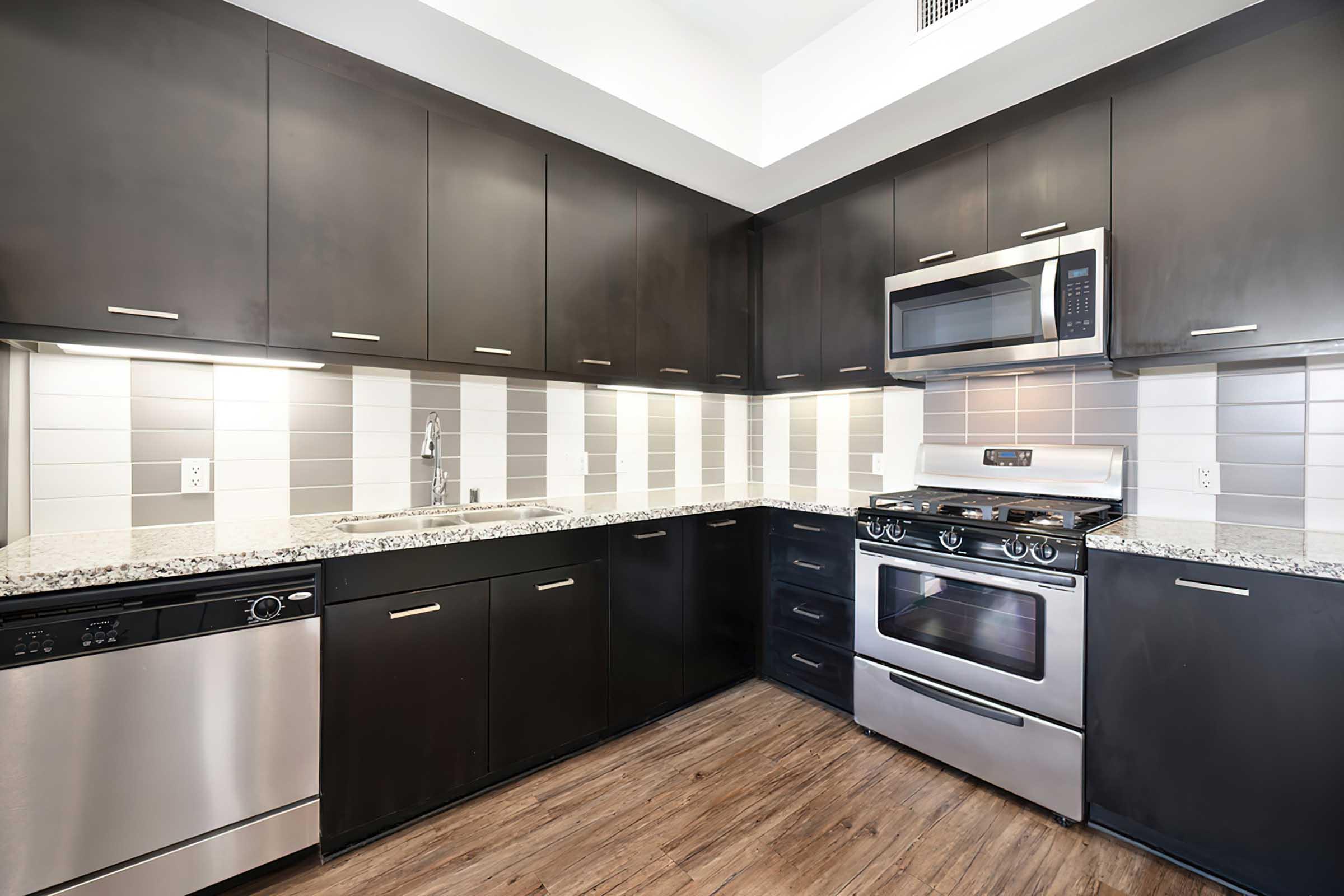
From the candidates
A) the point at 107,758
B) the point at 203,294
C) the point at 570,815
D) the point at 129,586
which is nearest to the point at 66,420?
the point at 203,294

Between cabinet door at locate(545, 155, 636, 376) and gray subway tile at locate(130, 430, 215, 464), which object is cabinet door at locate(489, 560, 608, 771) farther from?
gray subway tile at locate(130, 430, 215, 464)

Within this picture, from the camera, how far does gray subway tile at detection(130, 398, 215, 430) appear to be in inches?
70.3

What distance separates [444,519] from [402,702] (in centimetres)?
73

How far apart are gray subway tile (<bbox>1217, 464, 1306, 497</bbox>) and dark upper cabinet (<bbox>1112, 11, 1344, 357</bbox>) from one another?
49cm

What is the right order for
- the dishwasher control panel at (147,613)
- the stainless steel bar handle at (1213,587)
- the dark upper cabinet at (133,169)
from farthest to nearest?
the stainless steel bar handle at (1213,587)
the dark upper cabinet at (133,169)
the dishwasher control panel at (147,613)

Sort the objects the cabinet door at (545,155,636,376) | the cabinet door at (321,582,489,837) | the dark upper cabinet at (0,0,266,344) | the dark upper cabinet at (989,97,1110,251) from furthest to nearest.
Result: the cabinet door at (545,155,636,376) < the dark upper cabinet at (989,97,1110,251) < the cabinet door at (321,582,489,837) < the dark upper cabinet at (0,0,266,344)

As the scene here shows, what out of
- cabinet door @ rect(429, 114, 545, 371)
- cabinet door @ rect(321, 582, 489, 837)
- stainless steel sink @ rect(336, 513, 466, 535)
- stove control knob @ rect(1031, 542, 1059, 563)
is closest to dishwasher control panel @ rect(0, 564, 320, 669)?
cabinet door @ rect(321, 582, 489, 837)

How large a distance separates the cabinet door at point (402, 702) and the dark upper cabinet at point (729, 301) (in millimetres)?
1704

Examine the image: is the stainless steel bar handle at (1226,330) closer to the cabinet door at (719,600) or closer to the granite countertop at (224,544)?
the granite countertop at (224,544)

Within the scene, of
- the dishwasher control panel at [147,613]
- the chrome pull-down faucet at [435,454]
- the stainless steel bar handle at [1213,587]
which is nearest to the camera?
the dishwasher control panel at [147,613]

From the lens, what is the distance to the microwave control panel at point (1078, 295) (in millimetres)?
1922

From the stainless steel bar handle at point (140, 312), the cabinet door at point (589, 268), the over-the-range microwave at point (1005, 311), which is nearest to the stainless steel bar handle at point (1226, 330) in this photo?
the over-the-range microwave at point (1005, 311)

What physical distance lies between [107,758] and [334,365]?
1241 millimetres

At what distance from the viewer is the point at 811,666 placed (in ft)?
8.49
